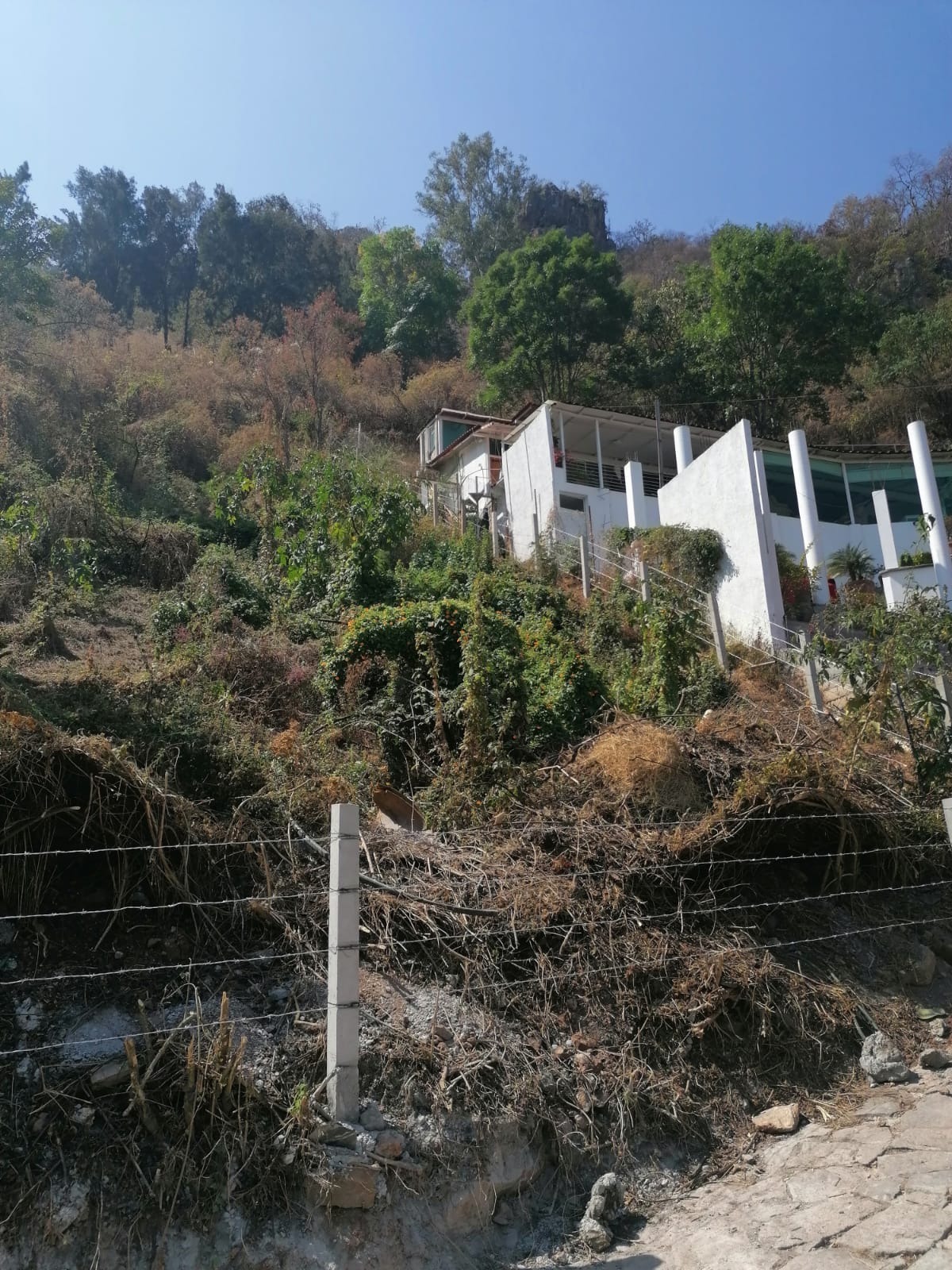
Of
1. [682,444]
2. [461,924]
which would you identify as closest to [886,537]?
[682,444]

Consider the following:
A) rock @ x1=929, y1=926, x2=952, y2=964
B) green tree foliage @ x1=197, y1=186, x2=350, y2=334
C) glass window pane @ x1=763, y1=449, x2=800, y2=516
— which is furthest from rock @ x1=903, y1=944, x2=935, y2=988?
green tree foliage @ x1=197, y1=186, x2=350, y2=334

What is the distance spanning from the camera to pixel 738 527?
17.3 metres

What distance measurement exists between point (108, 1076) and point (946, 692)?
666cm

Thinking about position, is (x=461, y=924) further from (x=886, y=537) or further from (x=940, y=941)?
(x=886, y=537)

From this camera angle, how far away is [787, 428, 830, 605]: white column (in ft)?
70.0

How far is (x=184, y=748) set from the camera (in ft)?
21.7

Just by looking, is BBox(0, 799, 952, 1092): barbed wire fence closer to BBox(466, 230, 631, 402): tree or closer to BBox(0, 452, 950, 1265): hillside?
BBox(0, 452, 950, 1265): hillside

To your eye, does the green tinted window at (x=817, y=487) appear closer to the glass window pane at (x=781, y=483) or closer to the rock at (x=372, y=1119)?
the glass window pane at (x=781, y=483)

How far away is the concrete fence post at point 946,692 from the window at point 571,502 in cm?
1394

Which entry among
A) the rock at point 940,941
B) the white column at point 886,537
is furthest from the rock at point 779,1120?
the white column at point 886,537

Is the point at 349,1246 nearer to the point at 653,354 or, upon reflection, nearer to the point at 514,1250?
the point at 514,1250

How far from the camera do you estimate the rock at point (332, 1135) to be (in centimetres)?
410

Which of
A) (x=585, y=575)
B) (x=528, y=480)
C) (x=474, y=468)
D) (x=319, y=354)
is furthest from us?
(x=319, y=354)

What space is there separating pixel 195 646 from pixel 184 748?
482 centimetres
